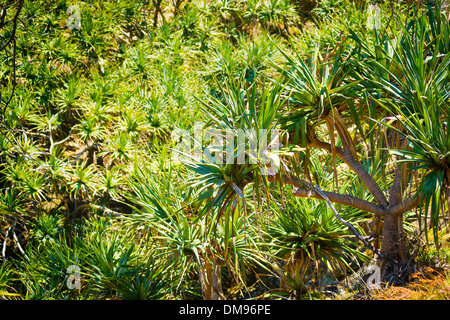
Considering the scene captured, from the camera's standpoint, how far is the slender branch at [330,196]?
3.64 metres

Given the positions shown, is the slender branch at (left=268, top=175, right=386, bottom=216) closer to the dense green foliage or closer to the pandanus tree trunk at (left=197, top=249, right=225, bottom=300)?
the dense green foliage

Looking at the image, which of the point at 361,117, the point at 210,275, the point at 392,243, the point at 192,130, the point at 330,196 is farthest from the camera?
the point at 192,130

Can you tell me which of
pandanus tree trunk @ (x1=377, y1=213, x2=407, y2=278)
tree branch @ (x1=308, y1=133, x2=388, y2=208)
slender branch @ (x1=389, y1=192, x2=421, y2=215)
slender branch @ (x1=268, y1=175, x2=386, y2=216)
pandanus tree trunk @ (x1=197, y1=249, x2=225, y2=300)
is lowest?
pandanus tree trunk @ (x1=197, y1=249, x2=225, y2=300)

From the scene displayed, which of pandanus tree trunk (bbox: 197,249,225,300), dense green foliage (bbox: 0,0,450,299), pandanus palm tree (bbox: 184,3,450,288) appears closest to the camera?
pandanus palm tree (bbox: 184,3,450,288)

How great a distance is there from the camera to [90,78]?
8094mm

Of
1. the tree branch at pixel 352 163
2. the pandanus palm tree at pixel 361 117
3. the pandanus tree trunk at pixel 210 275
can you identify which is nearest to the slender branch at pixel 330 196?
the pandanus palm tree at pixel 361 117

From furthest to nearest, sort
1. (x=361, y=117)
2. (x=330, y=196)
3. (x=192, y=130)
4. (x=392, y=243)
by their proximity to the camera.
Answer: (x=192, y=130) → (x=392, y=243) → (x=361, y=117) → (x=330, y=196)

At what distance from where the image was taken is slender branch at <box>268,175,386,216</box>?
3.64m

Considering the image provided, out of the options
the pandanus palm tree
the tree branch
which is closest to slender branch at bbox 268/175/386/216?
the pandanus palm tree

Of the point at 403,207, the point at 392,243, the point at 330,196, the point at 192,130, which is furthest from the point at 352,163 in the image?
the point at 192,130

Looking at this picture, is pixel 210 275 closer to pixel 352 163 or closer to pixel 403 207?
pixel 352 163

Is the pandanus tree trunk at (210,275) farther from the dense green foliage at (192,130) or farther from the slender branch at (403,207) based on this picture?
the slender branch at (403,207)

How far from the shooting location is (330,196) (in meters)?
3.82

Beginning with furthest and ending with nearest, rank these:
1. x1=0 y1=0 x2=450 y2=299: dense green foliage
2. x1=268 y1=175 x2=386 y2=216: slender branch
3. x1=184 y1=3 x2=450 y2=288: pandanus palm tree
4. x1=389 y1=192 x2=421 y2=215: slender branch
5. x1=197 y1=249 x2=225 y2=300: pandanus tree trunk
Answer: x1=197 y1=249 x2=225 y2=300: pandanus tree trunk, x1=389 y1=192 x2=421 y2=215: slender branch, x1=268 y1=175 x2=386 y2=216: slender branch, x1=0 y1=0 x2=450 y2=299: dense green foliage, x1=184 y1=3 x2=450 y2=288: pandanus palm tree
